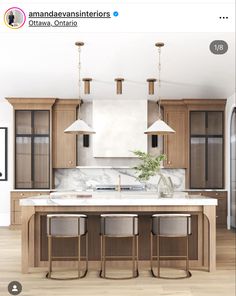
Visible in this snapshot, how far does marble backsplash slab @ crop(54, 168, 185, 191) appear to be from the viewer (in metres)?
7.69

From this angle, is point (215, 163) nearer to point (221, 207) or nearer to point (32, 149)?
point (221, 207)

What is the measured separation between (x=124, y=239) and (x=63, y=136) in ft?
11.2

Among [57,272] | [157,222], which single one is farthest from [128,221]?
[57,272]

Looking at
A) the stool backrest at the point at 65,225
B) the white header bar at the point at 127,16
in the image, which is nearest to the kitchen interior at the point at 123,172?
the stool backrest at the point at 65,225

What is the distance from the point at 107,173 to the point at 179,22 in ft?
20.4

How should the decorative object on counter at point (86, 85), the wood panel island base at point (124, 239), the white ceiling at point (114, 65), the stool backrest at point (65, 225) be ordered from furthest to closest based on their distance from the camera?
the decorative object on counter at point (86, 85) < the white ceiling at point (114, 65) < the wood panel island base at point (124, 239) < the stool backrest at point (65, 225)

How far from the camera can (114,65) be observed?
5.49 metres

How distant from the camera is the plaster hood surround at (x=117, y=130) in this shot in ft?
24.2

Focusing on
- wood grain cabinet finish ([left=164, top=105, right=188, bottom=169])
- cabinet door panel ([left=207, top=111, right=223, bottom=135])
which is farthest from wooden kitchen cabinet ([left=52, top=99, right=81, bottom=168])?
cabinet door panel ([left=207, top=111, right=223, bottom=135])

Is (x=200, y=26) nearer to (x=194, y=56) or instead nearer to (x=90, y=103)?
(x=194, y=56)

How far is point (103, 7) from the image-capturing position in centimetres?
170

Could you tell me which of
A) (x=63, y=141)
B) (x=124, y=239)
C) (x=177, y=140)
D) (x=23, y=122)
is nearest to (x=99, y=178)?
(x=63, y=141)

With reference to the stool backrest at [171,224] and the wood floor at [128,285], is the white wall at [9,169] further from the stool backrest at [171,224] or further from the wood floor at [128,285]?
the stool backrest at [171,224]

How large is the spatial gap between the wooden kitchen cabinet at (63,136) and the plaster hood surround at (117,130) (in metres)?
0.40
